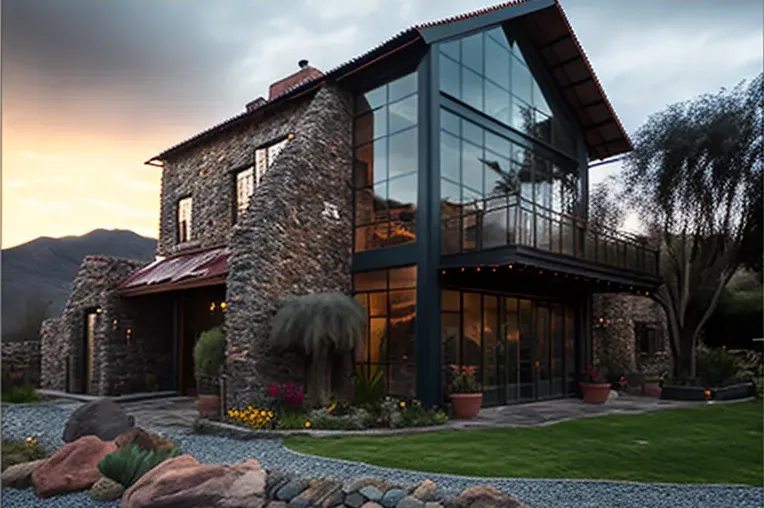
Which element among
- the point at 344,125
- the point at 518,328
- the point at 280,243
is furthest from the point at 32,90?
the point at 518,328

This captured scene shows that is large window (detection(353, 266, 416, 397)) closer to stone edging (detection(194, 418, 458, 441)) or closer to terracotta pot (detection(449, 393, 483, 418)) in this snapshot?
terracotta pot (detection(449, 393, 483, 418))

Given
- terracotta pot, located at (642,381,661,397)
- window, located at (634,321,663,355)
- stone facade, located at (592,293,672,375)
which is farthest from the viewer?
window, located at (634,321,663,355)

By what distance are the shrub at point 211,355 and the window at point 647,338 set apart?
11576 millimetres

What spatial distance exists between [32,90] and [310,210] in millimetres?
6703

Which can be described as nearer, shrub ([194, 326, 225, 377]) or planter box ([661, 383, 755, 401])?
shrub ([194, 326, 225, 377])

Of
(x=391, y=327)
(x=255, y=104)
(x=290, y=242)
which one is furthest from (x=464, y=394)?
(x=255, y=104)

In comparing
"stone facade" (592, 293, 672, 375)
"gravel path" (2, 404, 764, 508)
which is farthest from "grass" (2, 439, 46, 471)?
"stone facade" (592, 293, 672, 375)

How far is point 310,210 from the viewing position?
1023cm

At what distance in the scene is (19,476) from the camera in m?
4.96

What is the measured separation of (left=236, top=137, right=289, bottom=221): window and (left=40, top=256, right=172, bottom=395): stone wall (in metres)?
2.64

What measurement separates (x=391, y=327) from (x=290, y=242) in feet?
7.38

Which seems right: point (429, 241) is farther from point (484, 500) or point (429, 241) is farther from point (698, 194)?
point (698, 194)

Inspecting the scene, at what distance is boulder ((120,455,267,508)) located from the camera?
402 cm

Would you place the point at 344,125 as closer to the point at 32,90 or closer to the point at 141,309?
the point at 141,309
